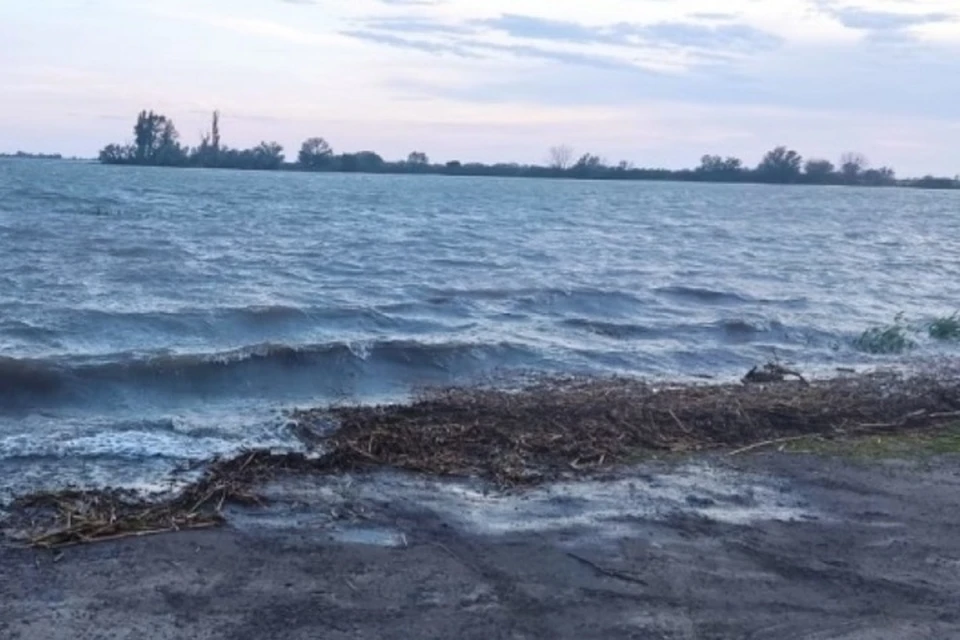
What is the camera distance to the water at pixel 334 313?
12.3 metres

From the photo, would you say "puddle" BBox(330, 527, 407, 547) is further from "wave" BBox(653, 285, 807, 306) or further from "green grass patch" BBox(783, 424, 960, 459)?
"wave" BBox(653, 285, 807, 306)

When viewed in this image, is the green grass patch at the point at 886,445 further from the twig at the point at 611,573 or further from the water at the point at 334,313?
the water at the point at 334,313

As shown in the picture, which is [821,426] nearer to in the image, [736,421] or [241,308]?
[736,421]

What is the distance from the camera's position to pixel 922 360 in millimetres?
17344

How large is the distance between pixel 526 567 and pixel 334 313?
42.5 ft

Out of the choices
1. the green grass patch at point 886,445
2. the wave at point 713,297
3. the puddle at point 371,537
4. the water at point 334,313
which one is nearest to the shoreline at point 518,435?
the green grass patch at point 886,445

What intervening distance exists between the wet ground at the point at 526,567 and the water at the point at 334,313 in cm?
216

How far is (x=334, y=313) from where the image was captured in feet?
64.3

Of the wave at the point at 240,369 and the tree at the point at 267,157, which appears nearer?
the wave at the point at 240,369

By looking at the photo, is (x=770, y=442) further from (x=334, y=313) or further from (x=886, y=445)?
(x=334, y=313)

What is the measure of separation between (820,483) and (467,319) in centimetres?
1131

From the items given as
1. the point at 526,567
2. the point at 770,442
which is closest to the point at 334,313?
the point at 770,442

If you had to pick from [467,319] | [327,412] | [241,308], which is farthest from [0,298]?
[327,412]

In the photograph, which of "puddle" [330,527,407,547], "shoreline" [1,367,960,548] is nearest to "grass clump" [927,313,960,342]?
"shoreline" [1,367,960,548]
